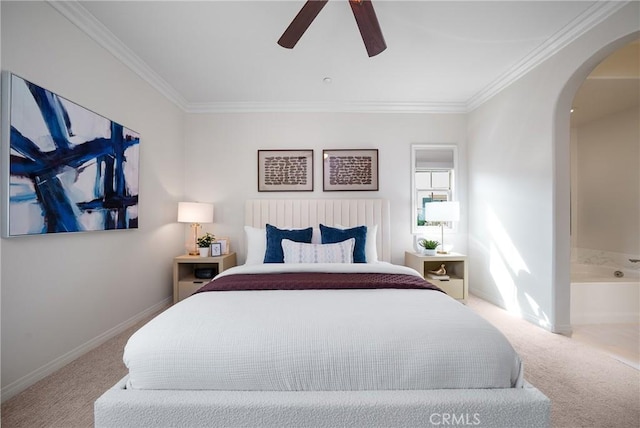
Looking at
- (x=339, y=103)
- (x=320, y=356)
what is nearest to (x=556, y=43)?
(x=339, y=103)

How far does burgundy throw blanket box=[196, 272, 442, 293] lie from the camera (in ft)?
6.34

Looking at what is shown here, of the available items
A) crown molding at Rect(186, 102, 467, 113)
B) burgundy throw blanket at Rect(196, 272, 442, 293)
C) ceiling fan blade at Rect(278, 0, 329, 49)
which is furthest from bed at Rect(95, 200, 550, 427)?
crown molding at Rect(186, 102, 467, 113)

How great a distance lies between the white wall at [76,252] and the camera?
172 cm

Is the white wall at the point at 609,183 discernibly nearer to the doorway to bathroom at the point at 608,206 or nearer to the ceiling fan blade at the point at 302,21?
the doorway to bathroom at the point at 608,206

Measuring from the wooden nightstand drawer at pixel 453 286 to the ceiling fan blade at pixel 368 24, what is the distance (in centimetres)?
258

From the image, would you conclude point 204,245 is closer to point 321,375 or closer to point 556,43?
point 321,375

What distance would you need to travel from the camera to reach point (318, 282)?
78.7 inches

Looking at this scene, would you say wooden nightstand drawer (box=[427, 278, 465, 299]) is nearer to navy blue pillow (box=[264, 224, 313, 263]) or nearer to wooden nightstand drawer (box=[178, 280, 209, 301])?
navy blue pillow (box=[264, 224, 313, 263])

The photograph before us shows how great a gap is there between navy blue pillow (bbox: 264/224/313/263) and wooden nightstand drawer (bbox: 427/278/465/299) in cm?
161

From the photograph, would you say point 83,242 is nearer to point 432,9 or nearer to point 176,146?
point 176,146

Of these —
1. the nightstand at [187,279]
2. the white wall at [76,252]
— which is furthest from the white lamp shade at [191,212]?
the nightstand at [187,279]

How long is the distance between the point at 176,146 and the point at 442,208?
3.34 meters

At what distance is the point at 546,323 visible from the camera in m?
2.64

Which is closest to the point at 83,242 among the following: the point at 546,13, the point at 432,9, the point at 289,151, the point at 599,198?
the point at 289,151
